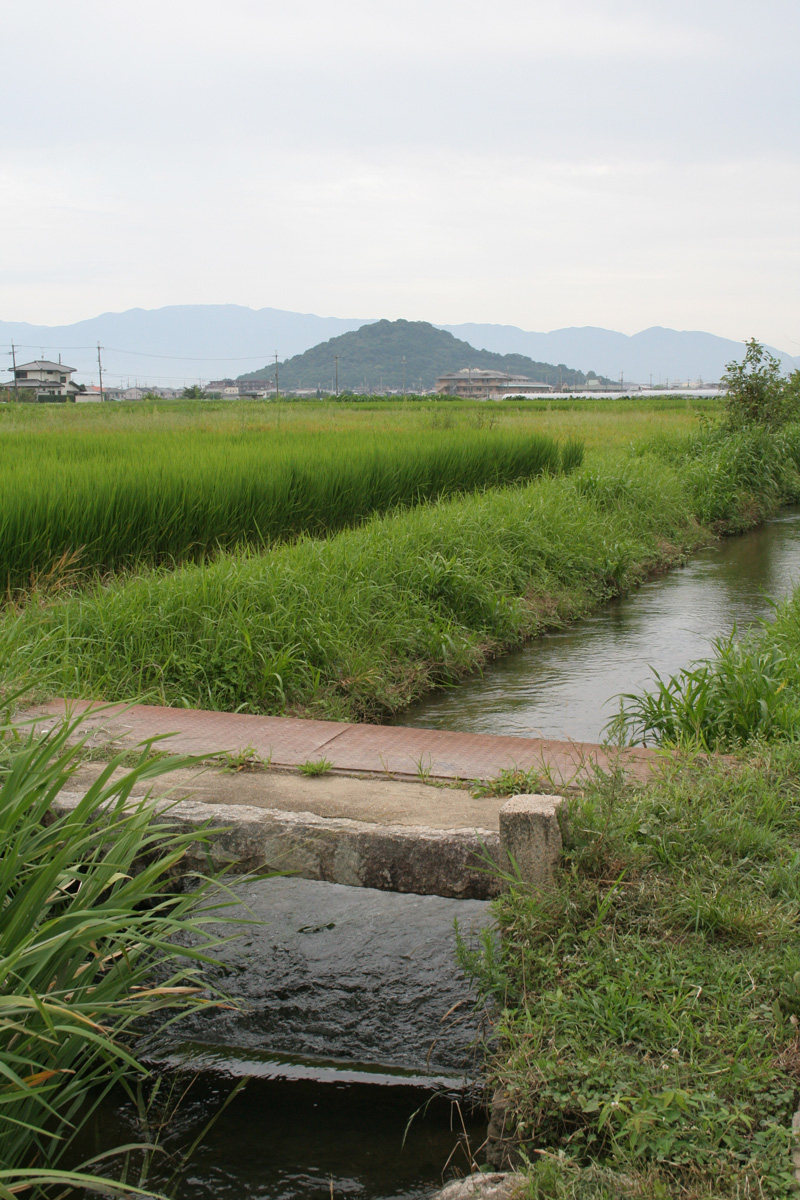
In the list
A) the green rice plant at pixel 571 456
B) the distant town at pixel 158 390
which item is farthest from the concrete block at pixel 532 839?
the distant town at pixel 158 390

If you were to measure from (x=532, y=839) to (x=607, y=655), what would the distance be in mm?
4398

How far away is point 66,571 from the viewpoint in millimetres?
6141

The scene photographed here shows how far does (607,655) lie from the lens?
6.62 metres

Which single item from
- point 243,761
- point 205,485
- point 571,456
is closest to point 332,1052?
point 243,761

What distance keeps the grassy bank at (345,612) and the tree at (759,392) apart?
25.0 feet

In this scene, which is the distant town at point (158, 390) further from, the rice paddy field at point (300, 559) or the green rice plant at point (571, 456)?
the rice paddy field at point (300, 559)

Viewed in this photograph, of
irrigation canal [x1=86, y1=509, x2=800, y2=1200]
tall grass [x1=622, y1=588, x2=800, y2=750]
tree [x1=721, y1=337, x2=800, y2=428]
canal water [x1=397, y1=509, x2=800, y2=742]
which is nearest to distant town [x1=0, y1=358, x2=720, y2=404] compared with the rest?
tree [x1=721, y1=337, x2=800, y2=428]

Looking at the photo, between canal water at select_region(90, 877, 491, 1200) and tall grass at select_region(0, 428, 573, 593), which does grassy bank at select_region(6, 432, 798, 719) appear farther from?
canal water at select_region(90, 877, 491, 1200)

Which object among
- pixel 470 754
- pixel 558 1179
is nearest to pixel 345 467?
pixel 470 754

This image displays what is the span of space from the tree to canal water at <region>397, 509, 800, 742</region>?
688cm

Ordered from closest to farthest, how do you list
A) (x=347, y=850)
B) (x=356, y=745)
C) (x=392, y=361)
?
(x=347, y=850)
(x=356, y=745)
(x=392, y=361)

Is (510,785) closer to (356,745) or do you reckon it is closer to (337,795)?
(337,795)

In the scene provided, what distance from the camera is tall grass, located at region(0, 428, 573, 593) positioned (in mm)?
6211

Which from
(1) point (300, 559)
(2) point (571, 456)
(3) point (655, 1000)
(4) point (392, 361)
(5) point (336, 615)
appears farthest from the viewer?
(4) point (392, 361)
